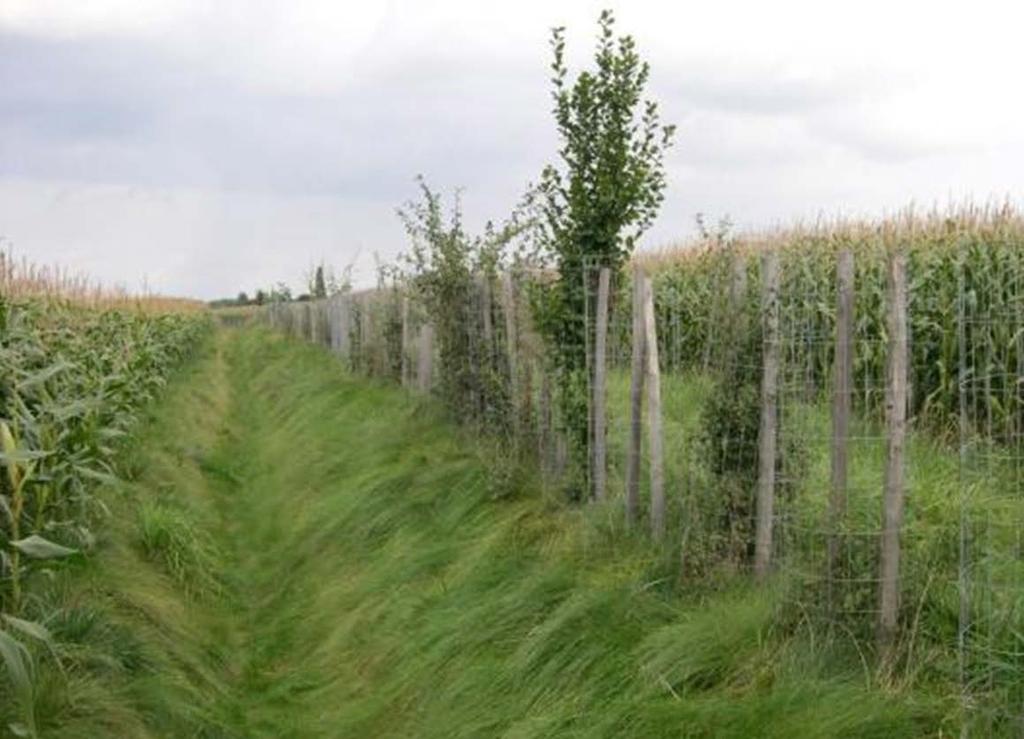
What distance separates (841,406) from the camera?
19.1 feet

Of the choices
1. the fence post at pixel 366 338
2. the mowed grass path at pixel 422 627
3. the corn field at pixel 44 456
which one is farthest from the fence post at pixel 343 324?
the mowed grass path at pixel 422 627

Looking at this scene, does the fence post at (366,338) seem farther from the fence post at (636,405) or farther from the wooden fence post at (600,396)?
the fence post at (636,405)

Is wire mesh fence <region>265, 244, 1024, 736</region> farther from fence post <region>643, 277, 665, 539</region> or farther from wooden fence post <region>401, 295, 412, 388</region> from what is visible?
wooden fence post <region>401, 295, 412, 388</region>

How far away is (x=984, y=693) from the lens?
4801 mm

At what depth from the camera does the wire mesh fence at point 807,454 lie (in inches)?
213

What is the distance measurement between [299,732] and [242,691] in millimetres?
857

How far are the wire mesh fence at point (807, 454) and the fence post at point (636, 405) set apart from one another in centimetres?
1

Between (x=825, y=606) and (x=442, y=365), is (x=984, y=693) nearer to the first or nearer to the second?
(x=825, y=606)

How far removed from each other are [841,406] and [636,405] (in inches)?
100

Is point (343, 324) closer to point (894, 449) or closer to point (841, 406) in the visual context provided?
point (841, 406)

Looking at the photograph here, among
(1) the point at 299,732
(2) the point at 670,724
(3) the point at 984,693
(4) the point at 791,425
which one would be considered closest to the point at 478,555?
(1) the point at 299,732

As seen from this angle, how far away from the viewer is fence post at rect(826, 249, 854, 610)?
19.0 feet

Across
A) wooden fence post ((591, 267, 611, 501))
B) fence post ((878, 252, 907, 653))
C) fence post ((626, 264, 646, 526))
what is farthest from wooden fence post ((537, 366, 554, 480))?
fence post ((878, 252, 907, 653))

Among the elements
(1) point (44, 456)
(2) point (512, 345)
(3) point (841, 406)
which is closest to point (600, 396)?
(2) point (512, 345)
